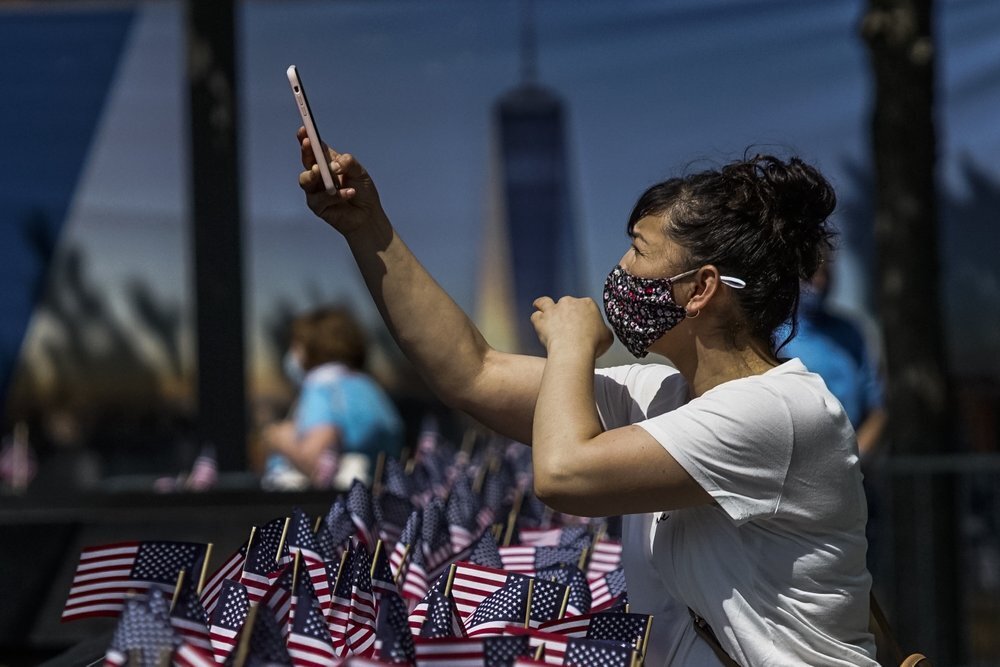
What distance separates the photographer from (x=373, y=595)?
2170mm

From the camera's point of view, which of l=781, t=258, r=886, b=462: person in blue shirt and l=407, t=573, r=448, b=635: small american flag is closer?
l=407, t=573, r=448, b=635: small american flag

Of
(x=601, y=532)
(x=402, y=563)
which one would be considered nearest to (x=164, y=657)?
(x=402, y=563)

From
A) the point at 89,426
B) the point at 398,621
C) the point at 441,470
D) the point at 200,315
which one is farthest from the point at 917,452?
the point at 89,426

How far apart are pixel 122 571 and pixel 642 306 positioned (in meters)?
0.85

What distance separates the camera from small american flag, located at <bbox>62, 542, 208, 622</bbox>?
2111 mm

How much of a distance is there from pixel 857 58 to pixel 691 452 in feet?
29.0

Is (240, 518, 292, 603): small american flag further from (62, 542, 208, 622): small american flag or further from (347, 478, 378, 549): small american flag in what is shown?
(347, 478, 378, 549): small american flag

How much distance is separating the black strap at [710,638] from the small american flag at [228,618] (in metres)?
0.62

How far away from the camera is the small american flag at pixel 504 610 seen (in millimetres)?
2104

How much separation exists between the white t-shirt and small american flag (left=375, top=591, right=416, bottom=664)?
1.36 ft

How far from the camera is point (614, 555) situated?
2.83 metres

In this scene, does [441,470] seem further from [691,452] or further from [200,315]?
[200,315]

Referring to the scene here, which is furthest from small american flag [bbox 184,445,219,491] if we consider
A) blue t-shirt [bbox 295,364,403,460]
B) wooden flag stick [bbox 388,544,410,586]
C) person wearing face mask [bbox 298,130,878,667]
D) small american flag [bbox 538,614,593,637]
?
small american flag [bbox 538,614,593,637]

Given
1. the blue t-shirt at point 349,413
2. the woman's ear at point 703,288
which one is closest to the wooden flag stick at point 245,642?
the woman's ear at point 703,288
